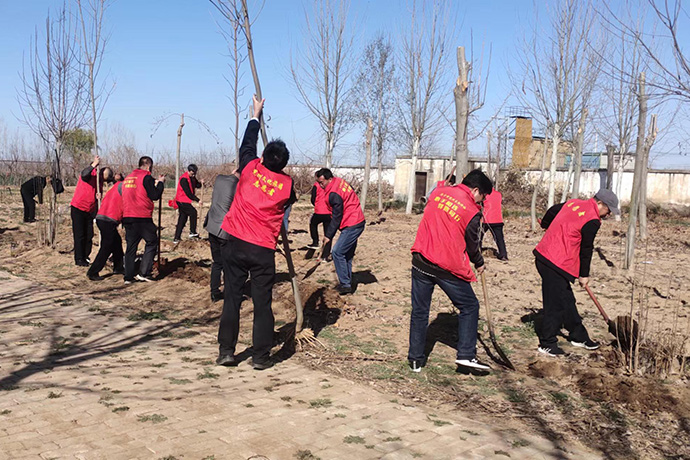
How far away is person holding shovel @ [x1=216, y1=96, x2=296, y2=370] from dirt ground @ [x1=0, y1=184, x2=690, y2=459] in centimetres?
65

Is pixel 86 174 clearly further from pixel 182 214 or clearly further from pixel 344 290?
pixel 344 290

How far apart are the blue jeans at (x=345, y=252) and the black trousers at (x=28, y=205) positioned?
9.74 m

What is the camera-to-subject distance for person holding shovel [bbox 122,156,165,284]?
8219 mm

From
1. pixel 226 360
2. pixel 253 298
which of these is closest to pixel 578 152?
pixel 253 298

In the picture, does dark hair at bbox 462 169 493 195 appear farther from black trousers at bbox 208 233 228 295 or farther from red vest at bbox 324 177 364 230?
black trousers at bbox 208 233 228 295

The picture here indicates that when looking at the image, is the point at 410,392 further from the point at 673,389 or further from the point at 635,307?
the point at 635,307

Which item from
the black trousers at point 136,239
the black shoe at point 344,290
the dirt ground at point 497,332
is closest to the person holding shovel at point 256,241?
the dirt ground at point 497,332

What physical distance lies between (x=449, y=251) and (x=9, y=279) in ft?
21.4

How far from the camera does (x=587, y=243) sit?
5629 mm

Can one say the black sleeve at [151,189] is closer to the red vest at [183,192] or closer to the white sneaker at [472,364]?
the red vest at [183,192]

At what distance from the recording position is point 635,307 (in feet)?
25.8

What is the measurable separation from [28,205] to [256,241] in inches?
480

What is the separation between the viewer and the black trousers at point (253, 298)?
192 inches

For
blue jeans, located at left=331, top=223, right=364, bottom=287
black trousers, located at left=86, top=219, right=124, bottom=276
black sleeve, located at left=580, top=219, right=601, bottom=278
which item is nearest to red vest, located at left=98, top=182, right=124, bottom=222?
black trousers, located at left=86, top=219, right=124, bottom=276
